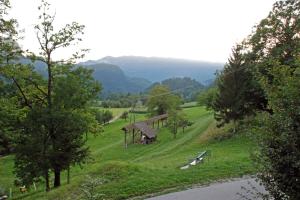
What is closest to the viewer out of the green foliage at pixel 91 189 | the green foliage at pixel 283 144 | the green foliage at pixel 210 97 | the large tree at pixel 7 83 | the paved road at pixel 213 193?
the green foliage at pixel 283 144

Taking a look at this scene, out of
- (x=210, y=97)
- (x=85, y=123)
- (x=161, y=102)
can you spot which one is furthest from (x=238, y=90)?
(x=161, y=102)

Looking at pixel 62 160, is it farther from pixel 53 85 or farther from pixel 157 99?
pixel 157 99

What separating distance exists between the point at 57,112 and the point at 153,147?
1369 inches

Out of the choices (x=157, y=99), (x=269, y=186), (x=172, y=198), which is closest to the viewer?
(x=269, y=186)

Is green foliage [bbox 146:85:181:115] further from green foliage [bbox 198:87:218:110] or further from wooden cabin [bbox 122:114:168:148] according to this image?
wooden cabin [bbox 122:114:168:148]

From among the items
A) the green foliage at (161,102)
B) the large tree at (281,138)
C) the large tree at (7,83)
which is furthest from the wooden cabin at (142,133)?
the large tree at (281,138)

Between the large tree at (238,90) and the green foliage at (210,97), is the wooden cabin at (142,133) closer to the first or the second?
the green foliage at (210,97)

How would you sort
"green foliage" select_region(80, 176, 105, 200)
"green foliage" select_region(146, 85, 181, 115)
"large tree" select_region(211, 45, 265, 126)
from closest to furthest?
1. "green foliage" select_region(80, 176, 105, 200)
2. "large tree" select_region(211, 45, 265, 126)
3. "green foliage" select_region(146, 85, 181, 115)

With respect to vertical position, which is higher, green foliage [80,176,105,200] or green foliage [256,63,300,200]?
green foliage [256,63,300,200]

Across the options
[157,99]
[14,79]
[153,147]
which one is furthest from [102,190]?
[157,99]

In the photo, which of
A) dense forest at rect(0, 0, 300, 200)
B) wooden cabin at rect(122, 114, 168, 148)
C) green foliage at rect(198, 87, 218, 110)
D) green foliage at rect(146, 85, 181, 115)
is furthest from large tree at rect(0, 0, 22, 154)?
green foliage at rect(146, 85, 181, 115)

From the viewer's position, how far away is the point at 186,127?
6938cm

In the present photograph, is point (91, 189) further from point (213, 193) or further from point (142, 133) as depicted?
point (142, 133)

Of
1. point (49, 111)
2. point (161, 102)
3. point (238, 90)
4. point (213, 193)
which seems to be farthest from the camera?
point (161, 102)
